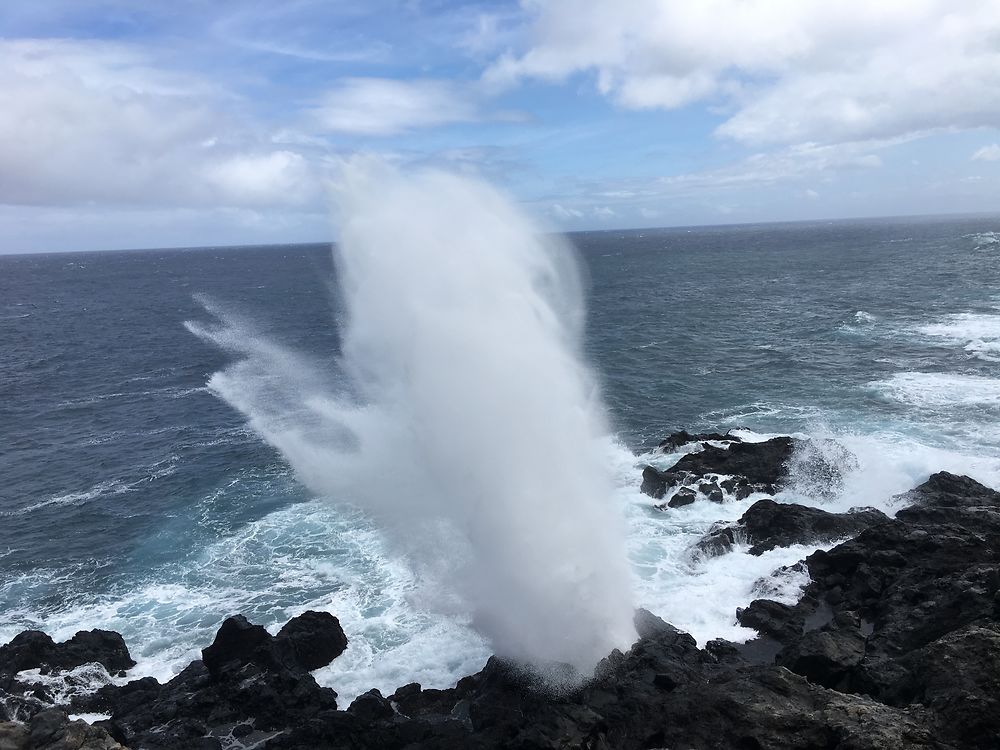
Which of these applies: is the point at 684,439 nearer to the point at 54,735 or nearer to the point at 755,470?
the point at 755,470

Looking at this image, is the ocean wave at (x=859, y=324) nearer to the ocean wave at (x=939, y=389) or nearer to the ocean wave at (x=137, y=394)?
the ocean wave at (x=939, y=389)

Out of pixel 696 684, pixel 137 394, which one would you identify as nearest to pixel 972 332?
pixel 696 684

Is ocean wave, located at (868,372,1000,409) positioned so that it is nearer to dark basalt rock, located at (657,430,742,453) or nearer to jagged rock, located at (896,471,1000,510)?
dark basalt rock, located at (657,430,742,453)

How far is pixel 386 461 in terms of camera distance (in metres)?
33.5

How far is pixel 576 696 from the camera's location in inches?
649

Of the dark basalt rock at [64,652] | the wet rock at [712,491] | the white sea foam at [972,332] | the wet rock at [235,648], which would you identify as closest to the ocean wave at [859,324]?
the white sea foam at [972,332]

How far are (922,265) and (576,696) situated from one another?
111565 mm

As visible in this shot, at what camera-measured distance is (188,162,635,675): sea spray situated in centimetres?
2053

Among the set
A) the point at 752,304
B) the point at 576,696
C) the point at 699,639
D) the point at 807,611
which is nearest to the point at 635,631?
the point at 699,639

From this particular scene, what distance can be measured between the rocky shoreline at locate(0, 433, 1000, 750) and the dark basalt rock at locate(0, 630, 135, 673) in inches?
Result: 1.6

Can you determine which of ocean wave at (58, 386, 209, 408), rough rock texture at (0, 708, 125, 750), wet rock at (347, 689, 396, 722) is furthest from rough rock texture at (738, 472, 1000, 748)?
ocean wave at (58, 386, 209, 408)

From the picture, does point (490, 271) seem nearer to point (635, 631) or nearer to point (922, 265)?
point (635, 631)

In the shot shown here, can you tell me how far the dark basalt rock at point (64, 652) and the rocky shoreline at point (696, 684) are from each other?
0.04 m

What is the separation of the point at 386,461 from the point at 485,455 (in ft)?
37.1
